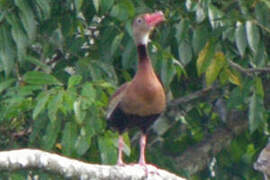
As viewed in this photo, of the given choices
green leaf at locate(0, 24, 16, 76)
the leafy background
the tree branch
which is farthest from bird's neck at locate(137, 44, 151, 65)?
the tree branch

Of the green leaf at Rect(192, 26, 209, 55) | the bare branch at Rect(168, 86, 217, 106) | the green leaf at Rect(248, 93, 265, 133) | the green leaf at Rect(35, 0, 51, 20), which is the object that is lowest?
the bare branch at Rect(168, 86, 217, 106)

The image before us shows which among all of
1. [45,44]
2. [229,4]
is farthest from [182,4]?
[45,44]

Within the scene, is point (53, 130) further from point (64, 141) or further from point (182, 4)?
point (182, 4)

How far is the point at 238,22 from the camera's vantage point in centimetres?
775

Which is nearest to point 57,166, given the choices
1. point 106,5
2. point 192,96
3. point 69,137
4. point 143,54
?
point 69,137

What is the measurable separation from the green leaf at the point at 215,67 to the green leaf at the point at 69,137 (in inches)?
42.8

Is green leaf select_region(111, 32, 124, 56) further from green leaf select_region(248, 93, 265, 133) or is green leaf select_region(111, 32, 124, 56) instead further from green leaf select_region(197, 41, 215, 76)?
A: green leaf select_region(248, 93, 265, 133)

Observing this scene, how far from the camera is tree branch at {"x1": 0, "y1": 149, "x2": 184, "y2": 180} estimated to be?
5.58 meters

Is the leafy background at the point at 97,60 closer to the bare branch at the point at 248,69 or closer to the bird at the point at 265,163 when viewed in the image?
the bare branch at the point at 248,69

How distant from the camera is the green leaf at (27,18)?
24.1 feet

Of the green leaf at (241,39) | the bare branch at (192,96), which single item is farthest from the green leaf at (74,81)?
the bare branch at (192,96)

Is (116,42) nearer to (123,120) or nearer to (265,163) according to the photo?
(123,120)

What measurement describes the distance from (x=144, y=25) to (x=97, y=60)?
51 cm

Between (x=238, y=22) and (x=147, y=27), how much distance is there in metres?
0.62
